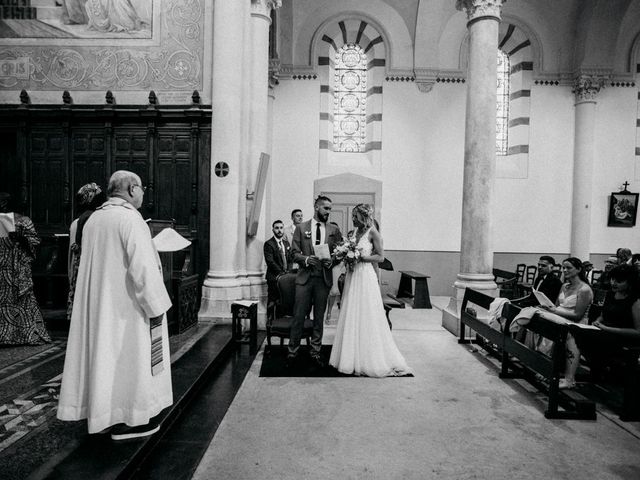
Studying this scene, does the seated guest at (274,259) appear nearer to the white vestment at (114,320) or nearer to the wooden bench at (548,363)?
the wooden bench at (548,363)

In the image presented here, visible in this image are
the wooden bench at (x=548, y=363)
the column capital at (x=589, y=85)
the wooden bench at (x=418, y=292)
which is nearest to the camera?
A: the wooden bench at (x=548, y=363)

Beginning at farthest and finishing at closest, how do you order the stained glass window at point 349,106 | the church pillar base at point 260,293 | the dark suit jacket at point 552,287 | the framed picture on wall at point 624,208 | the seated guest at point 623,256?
the stained glass window at point 349,106 < the framed picture on wall at point 624,208 < the seated guest at point 623,256 < the church pillar base at point 260,293 < the dark suit jacket at point 552,287

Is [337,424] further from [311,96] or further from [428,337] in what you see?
[311,96]

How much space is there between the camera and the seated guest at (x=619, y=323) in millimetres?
4285

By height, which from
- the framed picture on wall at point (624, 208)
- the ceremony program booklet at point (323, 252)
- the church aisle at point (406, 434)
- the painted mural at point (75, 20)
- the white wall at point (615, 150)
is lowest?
the church aisle at point (406, 434)

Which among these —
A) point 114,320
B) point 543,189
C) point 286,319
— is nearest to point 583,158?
point 543,189

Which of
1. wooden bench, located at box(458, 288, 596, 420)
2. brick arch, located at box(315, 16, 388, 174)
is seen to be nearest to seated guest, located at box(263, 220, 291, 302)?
wooden bench, located at box(458, 288, 596, 420)

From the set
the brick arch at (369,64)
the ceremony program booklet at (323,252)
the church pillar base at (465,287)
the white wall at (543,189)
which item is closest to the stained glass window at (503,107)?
the white wall at (543,189)

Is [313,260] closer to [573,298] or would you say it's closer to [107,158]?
[573,298]

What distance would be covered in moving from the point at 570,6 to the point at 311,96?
260 inches

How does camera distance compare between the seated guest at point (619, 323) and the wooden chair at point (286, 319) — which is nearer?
the seated guest at point (619, 323)

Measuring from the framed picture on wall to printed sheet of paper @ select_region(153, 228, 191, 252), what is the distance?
1117 cm

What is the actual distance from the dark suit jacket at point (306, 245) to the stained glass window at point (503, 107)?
810 centimetres

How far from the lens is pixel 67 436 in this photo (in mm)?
2855
